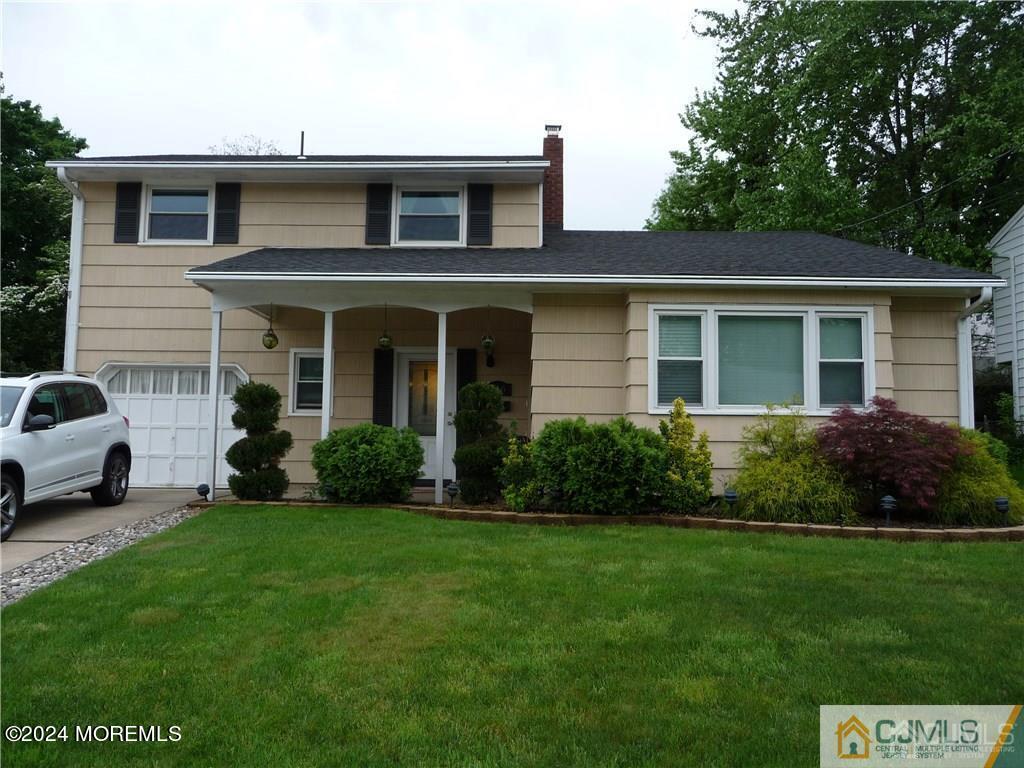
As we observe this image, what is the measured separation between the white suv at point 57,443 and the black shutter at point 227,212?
355 centimetres

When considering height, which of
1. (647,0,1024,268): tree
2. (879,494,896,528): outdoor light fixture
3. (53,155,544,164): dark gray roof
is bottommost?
(879,494,896,528): outdoor light fixture

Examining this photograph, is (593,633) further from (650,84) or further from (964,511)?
(650,84)

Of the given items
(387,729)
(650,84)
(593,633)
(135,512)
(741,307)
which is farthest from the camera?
(650,84)

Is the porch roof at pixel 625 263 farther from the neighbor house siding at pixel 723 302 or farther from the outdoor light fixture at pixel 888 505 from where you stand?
the outdoor light fixture at pixel 888 505

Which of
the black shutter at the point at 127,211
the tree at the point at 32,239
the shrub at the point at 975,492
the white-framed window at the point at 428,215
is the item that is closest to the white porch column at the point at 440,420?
the white-framed window at the point at 428,215

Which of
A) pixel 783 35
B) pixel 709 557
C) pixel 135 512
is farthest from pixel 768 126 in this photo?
pixel 135 512

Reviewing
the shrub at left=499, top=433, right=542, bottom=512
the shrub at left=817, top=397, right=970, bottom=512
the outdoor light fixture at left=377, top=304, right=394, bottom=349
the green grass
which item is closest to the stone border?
the shrub at left=499, top=433, right=542, bottom=512

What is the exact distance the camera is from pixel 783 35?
19156 mm

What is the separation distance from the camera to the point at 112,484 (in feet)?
27.3

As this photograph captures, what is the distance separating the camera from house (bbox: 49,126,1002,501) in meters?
9.02

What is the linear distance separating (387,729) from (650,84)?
17.7 meters

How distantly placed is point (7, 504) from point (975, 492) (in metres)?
10.2

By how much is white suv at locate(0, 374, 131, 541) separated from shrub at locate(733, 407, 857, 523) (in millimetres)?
7696

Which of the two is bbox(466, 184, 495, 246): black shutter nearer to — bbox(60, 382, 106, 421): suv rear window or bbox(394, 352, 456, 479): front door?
bbox(394, 352, 456, 479): front door
